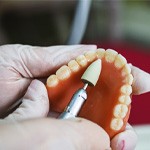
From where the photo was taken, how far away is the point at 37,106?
74 cm

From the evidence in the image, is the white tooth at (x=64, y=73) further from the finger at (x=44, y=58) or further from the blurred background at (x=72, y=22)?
the blurred background at (x=72, y=22)

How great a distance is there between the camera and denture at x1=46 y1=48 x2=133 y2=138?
28.5 inches

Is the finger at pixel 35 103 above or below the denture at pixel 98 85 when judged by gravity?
below

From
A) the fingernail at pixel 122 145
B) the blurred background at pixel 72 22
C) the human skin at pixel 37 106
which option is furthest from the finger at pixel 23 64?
the blurred background at pixel 72 22

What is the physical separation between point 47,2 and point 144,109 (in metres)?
0.99

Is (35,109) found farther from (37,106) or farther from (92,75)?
(92,75)

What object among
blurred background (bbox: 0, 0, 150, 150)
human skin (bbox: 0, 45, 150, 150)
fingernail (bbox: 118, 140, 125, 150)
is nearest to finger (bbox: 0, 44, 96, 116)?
human skin (bbox: 0, 45, 150, 150)

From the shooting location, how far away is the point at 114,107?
28.0 inches

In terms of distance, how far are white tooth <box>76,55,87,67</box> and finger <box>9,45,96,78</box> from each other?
69 mm

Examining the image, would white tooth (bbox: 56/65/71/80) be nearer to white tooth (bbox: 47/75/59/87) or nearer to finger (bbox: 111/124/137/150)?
white tooth (bbox: 47/75/59/87)

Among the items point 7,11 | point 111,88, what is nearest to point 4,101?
point 111,88

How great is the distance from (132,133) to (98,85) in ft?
0.36

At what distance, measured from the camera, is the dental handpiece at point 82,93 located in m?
0.67

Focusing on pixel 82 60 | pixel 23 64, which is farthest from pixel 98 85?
pixel 23 64
